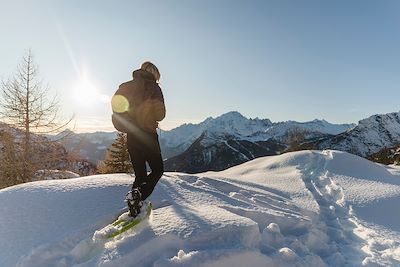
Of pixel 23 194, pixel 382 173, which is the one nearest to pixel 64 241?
pixel 23 194

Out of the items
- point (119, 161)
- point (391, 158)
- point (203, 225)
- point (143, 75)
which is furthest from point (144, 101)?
point (391, 158)

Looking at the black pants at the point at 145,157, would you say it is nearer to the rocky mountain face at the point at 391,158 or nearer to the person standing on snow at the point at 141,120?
the person standing on snow at the point at 141,120

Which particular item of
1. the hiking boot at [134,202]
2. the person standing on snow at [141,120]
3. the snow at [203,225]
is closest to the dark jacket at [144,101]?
the person standing on snow at [141,120]

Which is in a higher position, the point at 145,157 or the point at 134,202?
the point at 145,157

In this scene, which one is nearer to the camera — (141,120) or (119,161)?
(141,120)

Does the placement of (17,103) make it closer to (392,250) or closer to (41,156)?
(41,156)

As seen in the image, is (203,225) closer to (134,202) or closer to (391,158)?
(134,202)

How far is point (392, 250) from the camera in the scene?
6031 mm

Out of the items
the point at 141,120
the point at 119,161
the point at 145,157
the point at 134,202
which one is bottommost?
the point at 119,161

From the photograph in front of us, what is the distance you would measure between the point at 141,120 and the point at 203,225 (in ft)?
6.34

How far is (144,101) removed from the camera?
5809 millimetres

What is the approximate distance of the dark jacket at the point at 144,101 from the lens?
5.80m

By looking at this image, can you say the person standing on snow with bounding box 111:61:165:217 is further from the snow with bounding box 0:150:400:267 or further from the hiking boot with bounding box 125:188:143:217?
the snow with bounding box 0:150:400:267

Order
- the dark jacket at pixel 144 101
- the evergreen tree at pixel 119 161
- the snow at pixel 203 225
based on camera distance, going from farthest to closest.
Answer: the evergreen tree at pixel 119 161
the dark jacket at pixel 144 101
the snow at pixel 203 225
